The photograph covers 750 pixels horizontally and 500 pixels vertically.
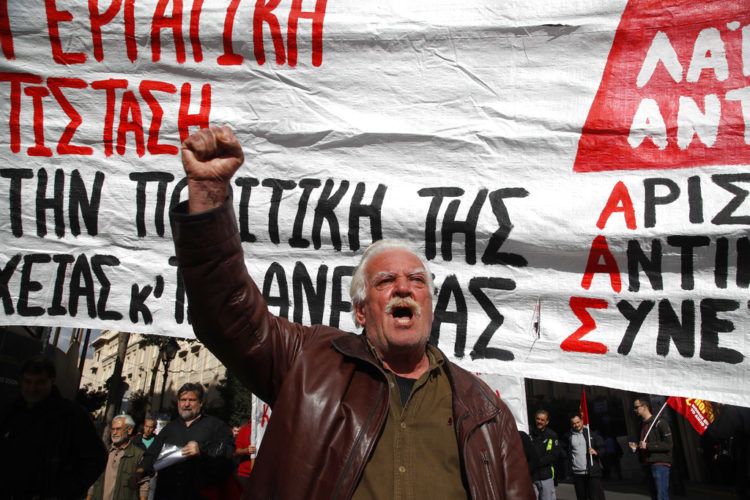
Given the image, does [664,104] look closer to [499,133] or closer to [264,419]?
[499,133]

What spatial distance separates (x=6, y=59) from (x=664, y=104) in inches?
110

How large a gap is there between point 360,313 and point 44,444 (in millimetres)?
2209

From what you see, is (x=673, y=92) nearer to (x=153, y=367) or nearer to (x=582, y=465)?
(x=582, y=465)

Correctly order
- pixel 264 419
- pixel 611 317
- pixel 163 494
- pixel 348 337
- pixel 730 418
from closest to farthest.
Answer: pixel 348 337, pixel 611 317, pixel 730 418, pixel 163 494, pixel 264 419

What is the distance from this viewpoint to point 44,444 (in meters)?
3.40

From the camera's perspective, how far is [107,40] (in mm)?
2844

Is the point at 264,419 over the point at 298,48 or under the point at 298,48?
under

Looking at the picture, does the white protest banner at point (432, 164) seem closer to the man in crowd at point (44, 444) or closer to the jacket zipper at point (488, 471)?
the jacket zipper at point (488, 471)

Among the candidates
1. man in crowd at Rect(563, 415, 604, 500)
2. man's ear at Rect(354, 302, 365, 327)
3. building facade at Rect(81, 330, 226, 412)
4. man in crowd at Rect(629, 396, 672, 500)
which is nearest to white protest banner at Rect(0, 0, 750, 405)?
man's ear at Rect(354, 302, 365, 327)

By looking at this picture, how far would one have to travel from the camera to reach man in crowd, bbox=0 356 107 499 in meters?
3.31

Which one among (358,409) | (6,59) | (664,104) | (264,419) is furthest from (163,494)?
(664,104)

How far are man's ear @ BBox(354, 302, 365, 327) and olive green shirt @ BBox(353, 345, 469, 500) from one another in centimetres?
29

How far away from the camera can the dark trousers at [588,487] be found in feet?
31.3

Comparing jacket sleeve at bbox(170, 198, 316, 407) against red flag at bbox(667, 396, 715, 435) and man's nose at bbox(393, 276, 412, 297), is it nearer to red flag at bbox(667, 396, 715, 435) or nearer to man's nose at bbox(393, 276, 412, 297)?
man's nose at bbox(393, 276, 412, 297)
